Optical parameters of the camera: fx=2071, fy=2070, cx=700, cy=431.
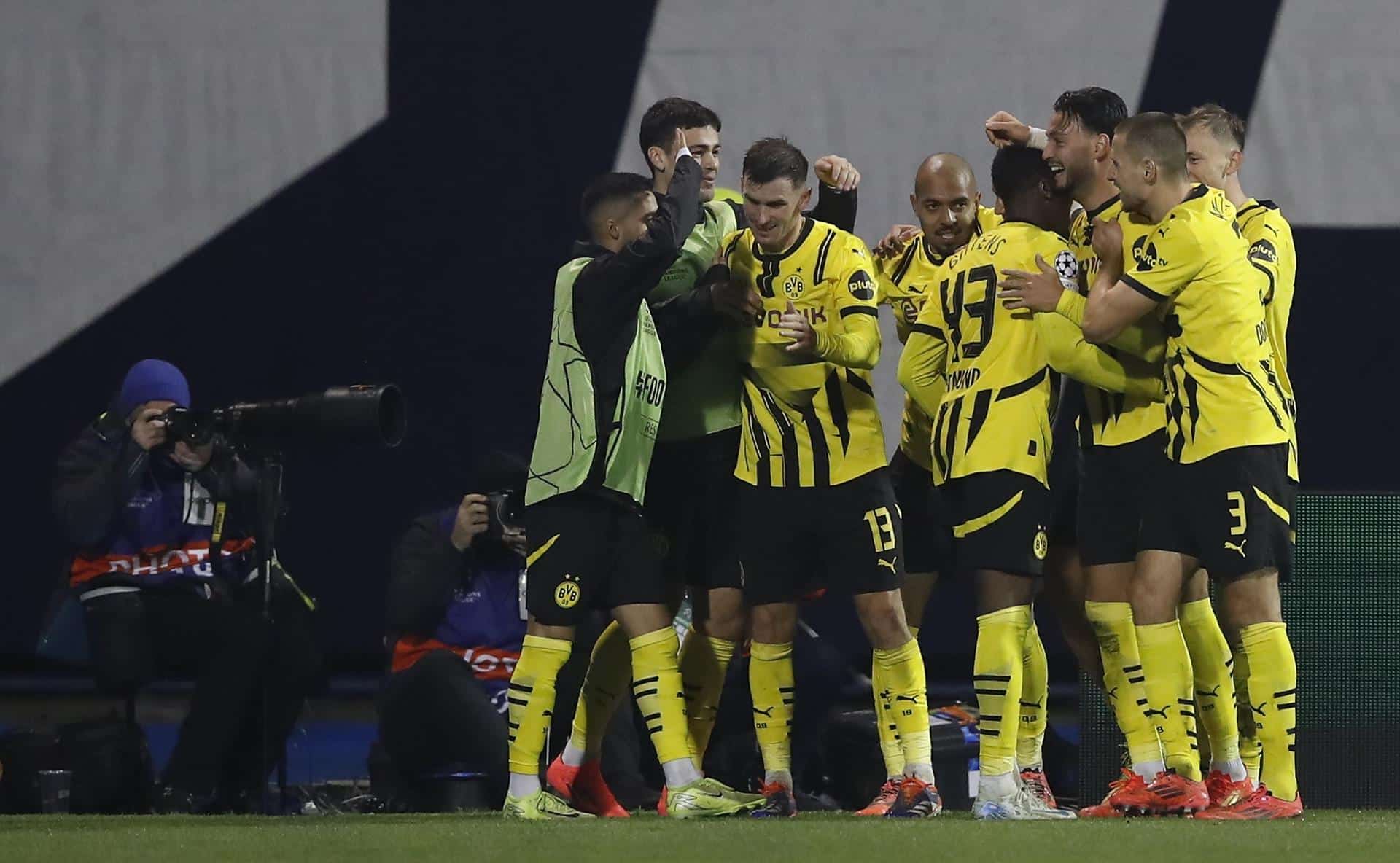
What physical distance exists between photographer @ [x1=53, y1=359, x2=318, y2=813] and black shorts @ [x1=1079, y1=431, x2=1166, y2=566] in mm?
2718

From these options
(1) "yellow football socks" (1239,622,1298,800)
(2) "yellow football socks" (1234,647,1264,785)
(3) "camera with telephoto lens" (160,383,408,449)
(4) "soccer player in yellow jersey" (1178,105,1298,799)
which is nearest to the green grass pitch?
(1) "yellow football socks" (1239,622,1298,800)

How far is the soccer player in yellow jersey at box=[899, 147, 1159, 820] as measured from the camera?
5309 millimetres

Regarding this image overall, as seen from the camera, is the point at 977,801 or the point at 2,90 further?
the point at 2,90

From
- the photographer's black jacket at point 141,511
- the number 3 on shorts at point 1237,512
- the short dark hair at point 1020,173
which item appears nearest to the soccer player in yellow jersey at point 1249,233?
the number 3 on shorts at point 1237,512

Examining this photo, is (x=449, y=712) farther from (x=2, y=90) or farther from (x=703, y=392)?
(x=2, y=90)

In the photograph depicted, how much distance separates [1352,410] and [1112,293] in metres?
2.94

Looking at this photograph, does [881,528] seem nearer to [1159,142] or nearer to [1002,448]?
[1002,448]

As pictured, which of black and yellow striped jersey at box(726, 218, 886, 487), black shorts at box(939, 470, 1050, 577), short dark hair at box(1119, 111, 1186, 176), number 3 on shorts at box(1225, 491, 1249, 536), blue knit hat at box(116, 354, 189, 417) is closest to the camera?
number 3 on shorts at box(1225, 491, 1249, 536)

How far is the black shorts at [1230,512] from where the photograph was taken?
509cm

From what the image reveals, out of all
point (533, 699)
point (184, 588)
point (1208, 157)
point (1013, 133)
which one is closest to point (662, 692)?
point (533, 699)

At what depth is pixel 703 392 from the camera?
5926mm

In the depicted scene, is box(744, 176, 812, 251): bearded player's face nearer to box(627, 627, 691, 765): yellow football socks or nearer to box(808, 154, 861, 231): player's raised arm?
box(808, 154, 861, 231): player's raised arm

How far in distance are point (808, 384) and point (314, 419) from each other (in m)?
1.61

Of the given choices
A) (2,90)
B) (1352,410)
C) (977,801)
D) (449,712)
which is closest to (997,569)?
(977,801)
